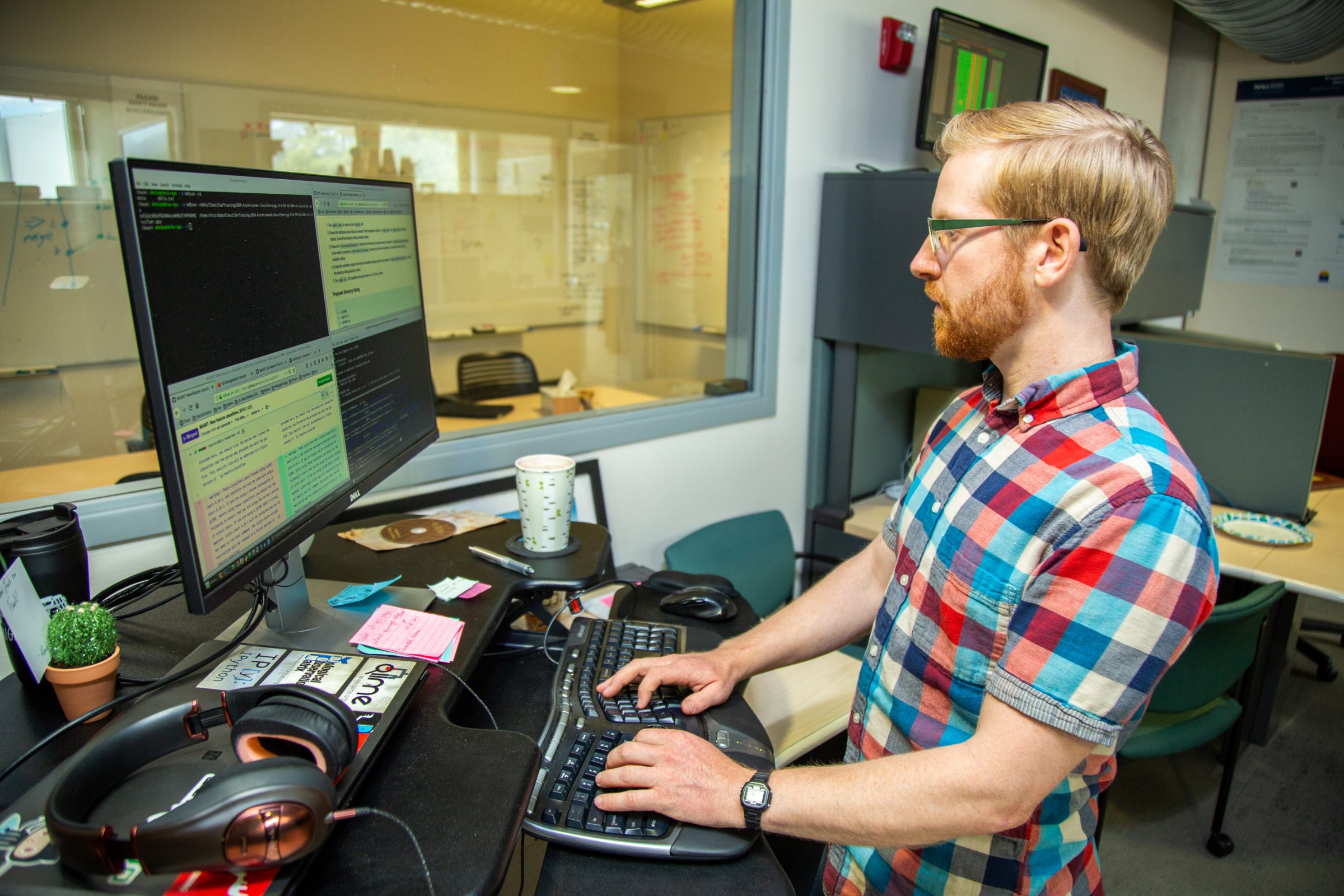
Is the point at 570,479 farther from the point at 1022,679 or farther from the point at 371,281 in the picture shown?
the point at 1022,679

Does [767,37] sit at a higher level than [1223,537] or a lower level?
higher

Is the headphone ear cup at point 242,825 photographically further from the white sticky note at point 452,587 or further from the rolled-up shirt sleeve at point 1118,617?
the rolled-up shirt sleeve at point 1118,617

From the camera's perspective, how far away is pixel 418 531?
4.25 ft

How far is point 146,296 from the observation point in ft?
2.10

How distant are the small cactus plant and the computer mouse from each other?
735mm

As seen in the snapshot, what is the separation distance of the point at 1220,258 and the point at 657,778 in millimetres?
5100

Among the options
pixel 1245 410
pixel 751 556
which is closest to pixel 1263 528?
pixel 1245 410

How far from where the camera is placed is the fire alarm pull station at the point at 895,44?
2.25m

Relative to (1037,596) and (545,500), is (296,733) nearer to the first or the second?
(545,500)

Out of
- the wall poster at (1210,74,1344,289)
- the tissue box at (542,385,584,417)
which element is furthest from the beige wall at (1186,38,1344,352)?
the tissue box at (542,385,584,417)

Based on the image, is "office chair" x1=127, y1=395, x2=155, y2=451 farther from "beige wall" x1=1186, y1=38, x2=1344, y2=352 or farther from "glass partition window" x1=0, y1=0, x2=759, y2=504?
"beige wall" x1=1186, y1=38, x2=1344, y2=352

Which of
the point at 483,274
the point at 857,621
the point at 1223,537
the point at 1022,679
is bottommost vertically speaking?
the point at 1223,537

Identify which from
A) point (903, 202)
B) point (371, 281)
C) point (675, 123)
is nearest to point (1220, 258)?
point (675, 123)

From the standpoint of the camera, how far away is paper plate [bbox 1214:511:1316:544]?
2.11 metres
